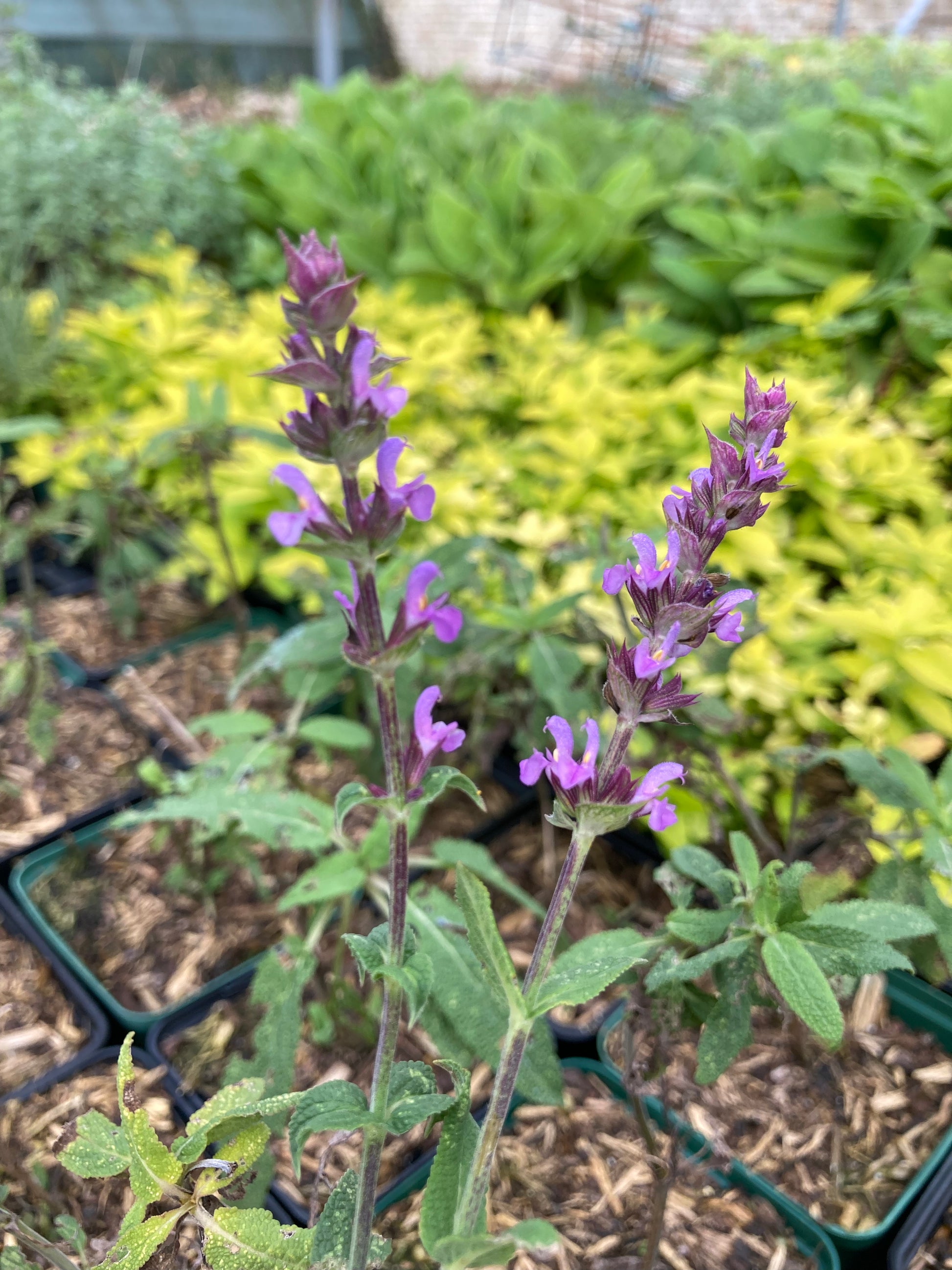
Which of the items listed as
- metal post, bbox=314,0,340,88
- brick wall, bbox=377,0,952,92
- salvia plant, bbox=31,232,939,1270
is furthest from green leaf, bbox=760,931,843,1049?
brick wall, bbox=377,0,952,92

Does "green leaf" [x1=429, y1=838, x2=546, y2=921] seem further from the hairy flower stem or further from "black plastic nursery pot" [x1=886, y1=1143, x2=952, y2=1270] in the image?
"black plastic nursery pot" [x1=886, y1=1143, x2=952, y2=1270]

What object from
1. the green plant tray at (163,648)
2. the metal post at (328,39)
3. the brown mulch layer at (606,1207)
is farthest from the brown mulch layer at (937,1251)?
the metal post at (328,39)

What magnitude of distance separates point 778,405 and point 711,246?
2157mm

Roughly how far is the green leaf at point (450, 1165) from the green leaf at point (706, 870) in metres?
0.31

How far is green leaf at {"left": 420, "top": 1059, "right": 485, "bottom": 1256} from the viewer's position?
0.63 metres

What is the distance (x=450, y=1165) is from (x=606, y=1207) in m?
0.46

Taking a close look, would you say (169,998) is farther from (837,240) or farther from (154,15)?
(154,15)

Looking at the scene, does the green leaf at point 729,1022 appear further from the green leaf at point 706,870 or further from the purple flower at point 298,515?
the purple flower at point 298,515

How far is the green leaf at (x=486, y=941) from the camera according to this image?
616 millimetres

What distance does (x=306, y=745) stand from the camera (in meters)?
1.67

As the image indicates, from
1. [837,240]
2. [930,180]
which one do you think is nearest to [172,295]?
[837,240]

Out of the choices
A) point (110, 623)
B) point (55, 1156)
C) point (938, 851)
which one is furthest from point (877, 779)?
point (110, 623)

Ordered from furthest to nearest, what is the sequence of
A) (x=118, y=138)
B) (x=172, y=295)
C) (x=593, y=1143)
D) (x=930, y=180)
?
(x=118, y=138)
(x=172, y=295)
(x=930, y=180)
(x=593, y=1143)

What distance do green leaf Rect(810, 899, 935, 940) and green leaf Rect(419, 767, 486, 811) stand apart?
361 millimetres
